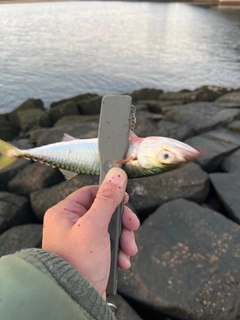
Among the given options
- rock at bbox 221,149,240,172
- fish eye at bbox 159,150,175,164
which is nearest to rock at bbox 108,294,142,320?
fish eye at bbox 159,150,175,164

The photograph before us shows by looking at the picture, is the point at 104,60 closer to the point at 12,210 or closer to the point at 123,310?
the point at 12,210

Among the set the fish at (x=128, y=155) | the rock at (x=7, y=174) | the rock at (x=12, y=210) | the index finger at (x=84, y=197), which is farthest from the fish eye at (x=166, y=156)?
the rock at (x=7, y=174)

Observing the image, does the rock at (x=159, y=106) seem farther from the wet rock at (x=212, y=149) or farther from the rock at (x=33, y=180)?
the rock at (x=33, y=180)

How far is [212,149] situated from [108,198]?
4.44 metres

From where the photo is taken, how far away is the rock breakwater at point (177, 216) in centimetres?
303

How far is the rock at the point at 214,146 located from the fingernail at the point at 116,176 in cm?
357

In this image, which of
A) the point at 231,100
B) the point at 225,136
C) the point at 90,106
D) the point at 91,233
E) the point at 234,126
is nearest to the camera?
the point at 91,233

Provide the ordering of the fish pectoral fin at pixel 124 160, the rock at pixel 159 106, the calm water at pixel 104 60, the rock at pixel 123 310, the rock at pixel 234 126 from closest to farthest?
the fish pectoral fin at pixel 124 160 → the rock at pixel 123 310 → the rock at pixel 234 126 → the rock at pixel 159 106 → the calm water at pixel 104 60

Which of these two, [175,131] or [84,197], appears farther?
[175,131]

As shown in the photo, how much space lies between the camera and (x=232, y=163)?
5.33 metres

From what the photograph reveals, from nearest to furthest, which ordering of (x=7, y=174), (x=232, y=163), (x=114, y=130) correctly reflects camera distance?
(x=114, y=130) < (x=232, y=163) < (x=7, y=174)

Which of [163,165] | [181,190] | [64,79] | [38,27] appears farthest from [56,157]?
[38,27]

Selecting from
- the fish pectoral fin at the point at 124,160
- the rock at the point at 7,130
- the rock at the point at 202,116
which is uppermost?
the fish pectoral fin at the point at 124,160

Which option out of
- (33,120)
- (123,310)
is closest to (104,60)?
(33,120)
